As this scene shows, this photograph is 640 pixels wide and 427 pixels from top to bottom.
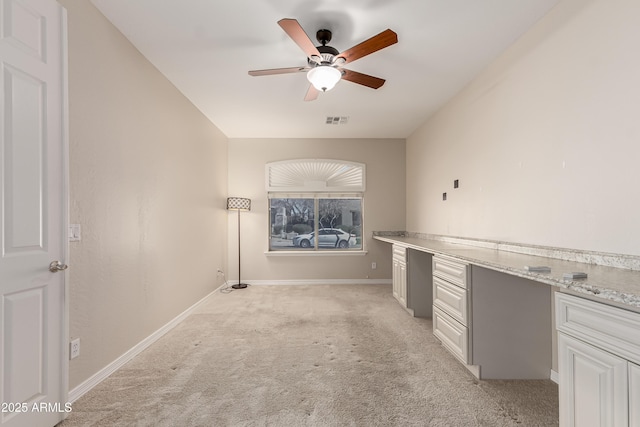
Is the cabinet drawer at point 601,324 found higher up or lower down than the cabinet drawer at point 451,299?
higher up

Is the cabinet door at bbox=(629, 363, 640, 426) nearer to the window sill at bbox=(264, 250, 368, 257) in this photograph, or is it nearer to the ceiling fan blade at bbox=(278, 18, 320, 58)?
the ceiling fan blade at bbox=(278, 18, 320, 58)

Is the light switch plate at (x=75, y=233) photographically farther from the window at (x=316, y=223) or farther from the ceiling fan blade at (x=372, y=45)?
the window at (x=316, y=223)

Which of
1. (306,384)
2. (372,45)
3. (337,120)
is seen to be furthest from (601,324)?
(337,120)

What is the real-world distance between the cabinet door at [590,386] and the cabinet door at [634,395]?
2 centimetres

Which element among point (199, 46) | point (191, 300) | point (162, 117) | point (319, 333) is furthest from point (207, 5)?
point (191, 300)

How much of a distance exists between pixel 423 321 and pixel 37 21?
4106 millimetres

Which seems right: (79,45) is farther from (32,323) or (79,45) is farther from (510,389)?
(510,389)

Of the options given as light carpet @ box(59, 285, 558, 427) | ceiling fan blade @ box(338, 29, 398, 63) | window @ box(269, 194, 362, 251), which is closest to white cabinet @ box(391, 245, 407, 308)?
light carpet @ box(59, 285, 558, 427)

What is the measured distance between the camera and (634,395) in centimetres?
109

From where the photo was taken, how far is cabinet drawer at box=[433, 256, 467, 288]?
2.38 meters

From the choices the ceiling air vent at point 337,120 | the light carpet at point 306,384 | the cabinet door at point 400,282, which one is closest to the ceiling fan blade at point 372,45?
the ceiling air vent at point 337,120

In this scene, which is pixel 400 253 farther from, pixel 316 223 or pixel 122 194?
pixel 122 194

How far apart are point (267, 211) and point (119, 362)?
3552 mm

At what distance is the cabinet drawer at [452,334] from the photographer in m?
2.35
